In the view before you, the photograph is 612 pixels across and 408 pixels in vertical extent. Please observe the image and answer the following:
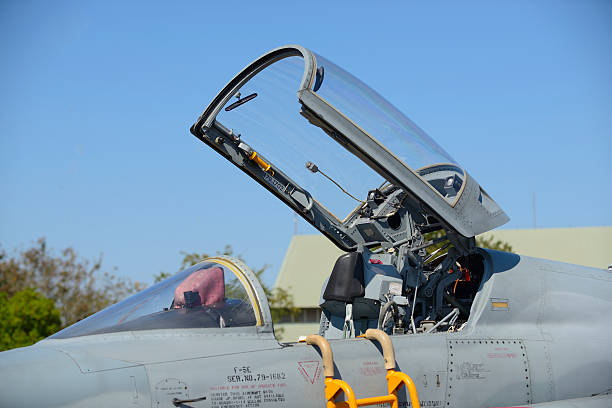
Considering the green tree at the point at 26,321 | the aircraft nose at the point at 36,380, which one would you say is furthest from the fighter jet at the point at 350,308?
the green tree at the point at 26,321

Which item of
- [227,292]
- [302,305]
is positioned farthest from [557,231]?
[227,292]

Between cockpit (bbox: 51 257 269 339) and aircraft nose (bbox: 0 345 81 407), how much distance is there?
591 millimetres

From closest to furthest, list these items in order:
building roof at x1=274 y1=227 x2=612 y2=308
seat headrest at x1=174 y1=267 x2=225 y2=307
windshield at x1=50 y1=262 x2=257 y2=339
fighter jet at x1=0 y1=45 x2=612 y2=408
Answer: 1. fighter jet at x1=0 y1=45 x2=612 y2=408
2. windshield at x1=50 y1=262 x2=257 y2=339
3. seat headrest at x1=174 y1=267 x2=225 y2=307
4. building roof at x1=274 y1=227 x2=612 y2=308

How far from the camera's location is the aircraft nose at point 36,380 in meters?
4.04

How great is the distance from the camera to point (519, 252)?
3144 centimetres

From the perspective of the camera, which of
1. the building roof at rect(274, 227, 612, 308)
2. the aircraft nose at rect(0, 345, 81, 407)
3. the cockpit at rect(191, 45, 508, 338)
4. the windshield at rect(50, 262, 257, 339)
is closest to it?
the aircraft nose at rect(0, 345, 81, 407)

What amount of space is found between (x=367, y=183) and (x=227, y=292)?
7.65ft

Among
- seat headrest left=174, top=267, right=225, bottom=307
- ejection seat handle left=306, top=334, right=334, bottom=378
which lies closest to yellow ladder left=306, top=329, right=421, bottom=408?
ejection seat handle left=306, top=334, right=334, bottom=378

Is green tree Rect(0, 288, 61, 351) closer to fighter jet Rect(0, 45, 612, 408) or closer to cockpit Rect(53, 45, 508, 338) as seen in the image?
cockpit Rect(53, 45, 508, 338)

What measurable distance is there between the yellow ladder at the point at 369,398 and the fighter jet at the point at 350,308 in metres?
0.01

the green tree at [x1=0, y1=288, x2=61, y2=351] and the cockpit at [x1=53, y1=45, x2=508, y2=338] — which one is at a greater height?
the cockpit at [x1=53, y1=45, x2=508, y2=338]

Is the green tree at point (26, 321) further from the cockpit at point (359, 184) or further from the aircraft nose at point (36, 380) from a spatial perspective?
the aircraft nose at point (36, 380)

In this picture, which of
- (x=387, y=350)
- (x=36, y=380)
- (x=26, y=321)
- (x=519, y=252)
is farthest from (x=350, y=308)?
(x=519, y=252)

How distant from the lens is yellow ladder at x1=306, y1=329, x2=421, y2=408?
474cm
